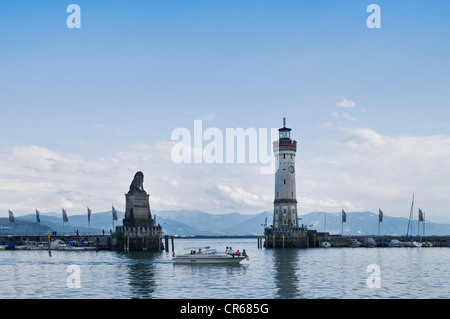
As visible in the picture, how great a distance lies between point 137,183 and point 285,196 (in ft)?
116

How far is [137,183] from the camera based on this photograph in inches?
4638

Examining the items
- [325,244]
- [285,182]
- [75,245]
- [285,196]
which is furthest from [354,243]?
[75,245]

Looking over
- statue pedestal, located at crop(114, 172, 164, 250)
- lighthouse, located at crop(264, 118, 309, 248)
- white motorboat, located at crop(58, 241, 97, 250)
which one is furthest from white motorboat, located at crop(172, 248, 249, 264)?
white motorboat, located at crop(58, 241, 97, 250)

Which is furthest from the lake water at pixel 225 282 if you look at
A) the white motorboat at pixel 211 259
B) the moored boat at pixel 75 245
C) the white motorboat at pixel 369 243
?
the white motorboat at pixel 369 243

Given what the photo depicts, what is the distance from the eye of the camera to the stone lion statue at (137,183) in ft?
385

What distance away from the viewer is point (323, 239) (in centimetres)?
13762

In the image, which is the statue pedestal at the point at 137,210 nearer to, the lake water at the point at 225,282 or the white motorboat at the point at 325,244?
the lake water at the point at 225,282

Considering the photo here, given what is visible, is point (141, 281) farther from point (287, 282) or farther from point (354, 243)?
point (354, 243)

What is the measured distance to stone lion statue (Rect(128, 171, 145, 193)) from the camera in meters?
117

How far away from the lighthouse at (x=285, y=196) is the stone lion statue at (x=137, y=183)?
106 ft

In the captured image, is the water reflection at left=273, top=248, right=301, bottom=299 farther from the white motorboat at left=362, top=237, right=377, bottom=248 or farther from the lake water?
the white motorboat at left=362, top=237, right=377, bottom=248
